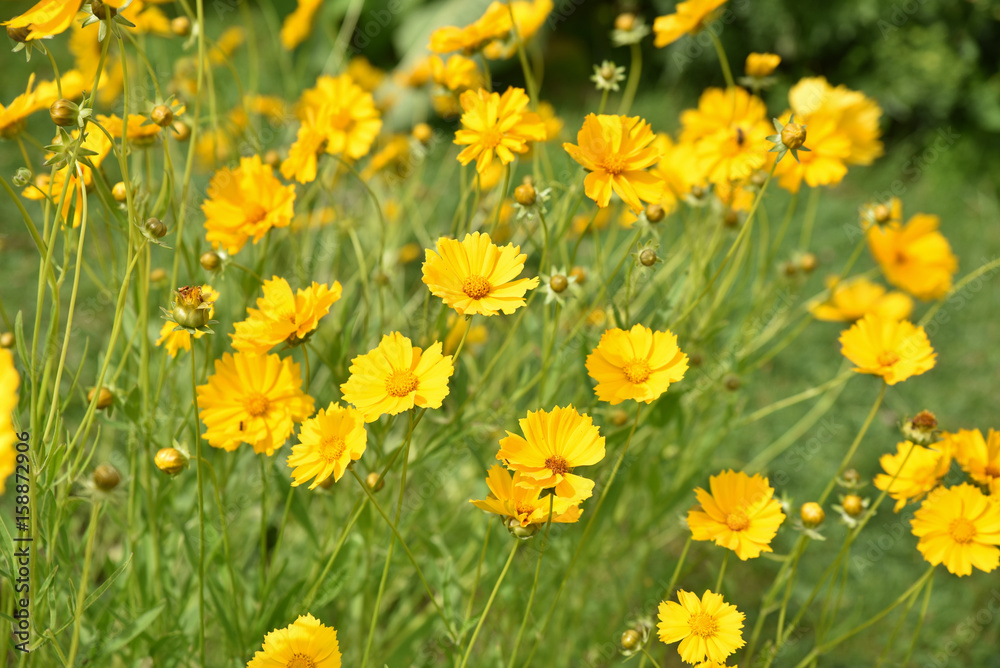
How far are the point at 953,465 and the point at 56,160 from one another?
4.64 ft

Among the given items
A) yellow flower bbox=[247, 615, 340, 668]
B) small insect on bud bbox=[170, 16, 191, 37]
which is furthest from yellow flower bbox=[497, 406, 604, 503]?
small insect on bud bbox=[170, 16, 191, 37]

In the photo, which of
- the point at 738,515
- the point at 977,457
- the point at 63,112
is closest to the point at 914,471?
the point at 977,457

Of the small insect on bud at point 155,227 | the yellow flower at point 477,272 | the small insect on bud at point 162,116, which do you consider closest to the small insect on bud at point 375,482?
the yellow flower at point 477,272

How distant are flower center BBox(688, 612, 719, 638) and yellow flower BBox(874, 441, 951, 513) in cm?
25

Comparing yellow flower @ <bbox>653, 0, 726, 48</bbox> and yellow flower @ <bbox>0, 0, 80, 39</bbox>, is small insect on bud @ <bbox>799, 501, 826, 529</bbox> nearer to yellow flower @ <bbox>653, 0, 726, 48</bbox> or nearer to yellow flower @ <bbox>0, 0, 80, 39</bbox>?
yellow flower @ <bbox>653, 0, 726, 48</bbox>

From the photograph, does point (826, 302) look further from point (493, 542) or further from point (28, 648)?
point (28, 648)

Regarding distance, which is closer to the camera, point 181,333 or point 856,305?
point 181,333

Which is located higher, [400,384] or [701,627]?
[400,384]

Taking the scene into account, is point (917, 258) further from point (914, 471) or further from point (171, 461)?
point (171, 461)

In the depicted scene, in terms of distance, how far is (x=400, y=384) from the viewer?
2.10ft

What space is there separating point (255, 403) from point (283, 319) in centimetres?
9

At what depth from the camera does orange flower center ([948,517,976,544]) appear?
734mm

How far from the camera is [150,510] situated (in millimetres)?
817

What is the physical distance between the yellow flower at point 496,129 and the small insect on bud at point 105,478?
1.39ft
